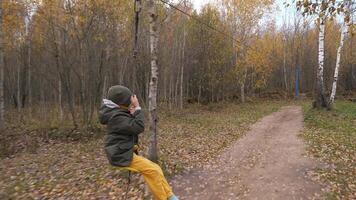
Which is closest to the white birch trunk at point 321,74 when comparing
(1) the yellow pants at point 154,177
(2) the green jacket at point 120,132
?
(1) the yellow pants at point 154,177

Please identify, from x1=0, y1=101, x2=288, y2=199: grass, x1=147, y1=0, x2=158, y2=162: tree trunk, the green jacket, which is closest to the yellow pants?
the green jacket

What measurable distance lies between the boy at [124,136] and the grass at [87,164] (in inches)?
74.4

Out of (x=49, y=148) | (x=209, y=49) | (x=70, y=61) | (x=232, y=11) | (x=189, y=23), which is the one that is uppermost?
(x=232, y=11)

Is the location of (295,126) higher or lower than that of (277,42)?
lower

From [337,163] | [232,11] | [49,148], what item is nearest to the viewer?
[337,163]

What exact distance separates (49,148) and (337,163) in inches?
373

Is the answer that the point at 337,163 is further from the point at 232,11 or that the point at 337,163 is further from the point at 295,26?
the point at 295,26

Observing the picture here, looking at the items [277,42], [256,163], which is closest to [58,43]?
[256,163]

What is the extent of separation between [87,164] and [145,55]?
37.2 ft

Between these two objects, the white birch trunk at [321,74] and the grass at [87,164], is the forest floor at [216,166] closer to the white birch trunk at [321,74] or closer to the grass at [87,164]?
the grass at [87,164]

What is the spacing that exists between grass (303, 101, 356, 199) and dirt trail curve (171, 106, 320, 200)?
34 centimetres

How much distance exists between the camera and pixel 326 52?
33.3m

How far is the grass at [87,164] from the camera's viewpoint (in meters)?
6.24

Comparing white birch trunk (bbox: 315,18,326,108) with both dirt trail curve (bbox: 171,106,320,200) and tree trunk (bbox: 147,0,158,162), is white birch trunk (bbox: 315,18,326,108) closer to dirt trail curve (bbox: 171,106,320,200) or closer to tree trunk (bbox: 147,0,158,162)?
dirt trail curve (bbox: 171,106,320,200)
